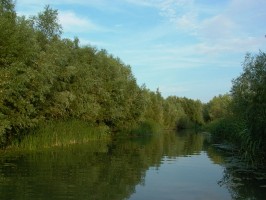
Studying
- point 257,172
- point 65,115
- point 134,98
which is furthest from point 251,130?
point 134,98

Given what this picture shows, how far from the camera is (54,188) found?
17.7 metres

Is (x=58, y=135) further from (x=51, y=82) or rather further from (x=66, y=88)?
(x=51, y=82)

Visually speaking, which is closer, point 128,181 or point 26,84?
point 128,181

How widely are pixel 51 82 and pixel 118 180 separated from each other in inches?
576

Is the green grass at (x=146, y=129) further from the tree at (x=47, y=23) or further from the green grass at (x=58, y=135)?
the tree at (x=47, y=23)

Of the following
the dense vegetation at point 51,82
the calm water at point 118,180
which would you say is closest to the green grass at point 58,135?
the dense vegetation at point 51,82

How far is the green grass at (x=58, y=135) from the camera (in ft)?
112

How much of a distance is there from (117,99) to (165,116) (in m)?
52.8

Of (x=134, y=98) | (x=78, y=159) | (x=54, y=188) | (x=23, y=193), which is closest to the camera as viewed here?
(x=23, y=193)

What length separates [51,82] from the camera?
32.7m

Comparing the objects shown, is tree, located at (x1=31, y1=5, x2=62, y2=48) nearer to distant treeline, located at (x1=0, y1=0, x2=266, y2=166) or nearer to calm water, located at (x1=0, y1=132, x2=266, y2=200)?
distant treeline, located at (x1=0, y1=0, x2=266, y2=166)

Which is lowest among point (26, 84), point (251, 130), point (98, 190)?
point (98, 190)

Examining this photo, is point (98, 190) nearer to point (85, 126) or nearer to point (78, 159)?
point (78, 159)

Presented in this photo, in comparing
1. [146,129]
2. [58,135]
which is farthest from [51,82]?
[146,129]
